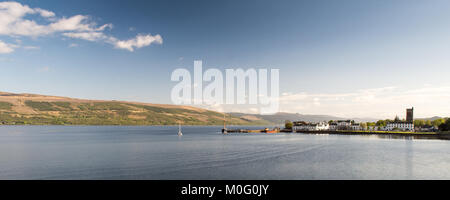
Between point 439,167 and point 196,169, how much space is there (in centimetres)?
3706

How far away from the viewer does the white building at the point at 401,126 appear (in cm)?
17340

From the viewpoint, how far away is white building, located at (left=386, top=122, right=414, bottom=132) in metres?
173

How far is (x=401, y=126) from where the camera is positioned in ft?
588

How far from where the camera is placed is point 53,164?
1633 inches
